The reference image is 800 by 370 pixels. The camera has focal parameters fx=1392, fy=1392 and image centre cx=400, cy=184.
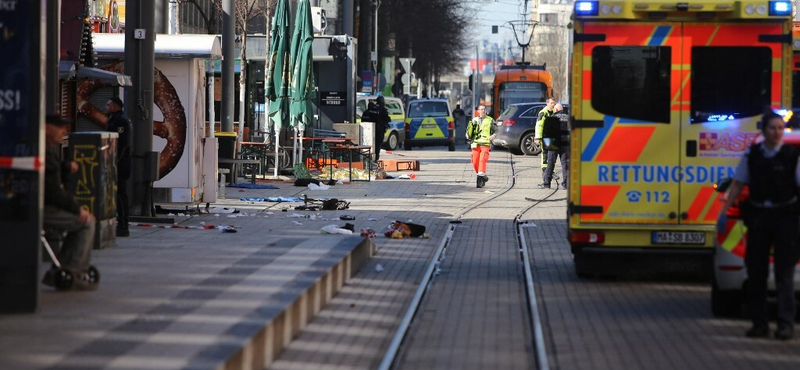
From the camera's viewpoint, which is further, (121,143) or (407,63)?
(407,63)

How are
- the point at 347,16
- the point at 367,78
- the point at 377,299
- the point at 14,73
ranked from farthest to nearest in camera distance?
the point at 367,78 → the point at 347,16 → the point at 377,299 → the point at 14,73

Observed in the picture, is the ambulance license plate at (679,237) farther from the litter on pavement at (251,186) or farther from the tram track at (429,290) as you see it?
the litter on pavement at (251,186)

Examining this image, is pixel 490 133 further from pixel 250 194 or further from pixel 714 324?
pixel 714 324

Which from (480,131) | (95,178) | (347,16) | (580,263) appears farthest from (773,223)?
(347,16)

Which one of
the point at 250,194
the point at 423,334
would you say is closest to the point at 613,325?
the point at 423,334

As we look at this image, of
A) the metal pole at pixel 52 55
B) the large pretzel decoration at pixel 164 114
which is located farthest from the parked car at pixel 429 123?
the metal pole at pixel 52 55

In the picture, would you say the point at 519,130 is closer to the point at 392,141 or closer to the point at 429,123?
the point at 429,123

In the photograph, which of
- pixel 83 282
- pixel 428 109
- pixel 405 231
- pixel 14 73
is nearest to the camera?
pixel 14 73

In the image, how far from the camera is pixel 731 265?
1046 cm

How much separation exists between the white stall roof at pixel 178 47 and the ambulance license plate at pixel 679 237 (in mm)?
8119

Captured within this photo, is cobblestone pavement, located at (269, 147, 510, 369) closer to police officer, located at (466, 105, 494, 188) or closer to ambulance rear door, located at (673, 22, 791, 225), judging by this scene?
police officer, located at (466, 105, 494, 188)

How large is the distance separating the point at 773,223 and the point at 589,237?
10.7 feet

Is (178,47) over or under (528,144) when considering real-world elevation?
over

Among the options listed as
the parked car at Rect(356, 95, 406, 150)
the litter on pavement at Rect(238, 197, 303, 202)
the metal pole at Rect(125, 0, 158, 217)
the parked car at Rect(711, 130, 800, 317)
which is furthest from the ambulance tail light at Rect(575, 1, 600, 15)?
the parked car at Rect(356, 95, 406, 150)
